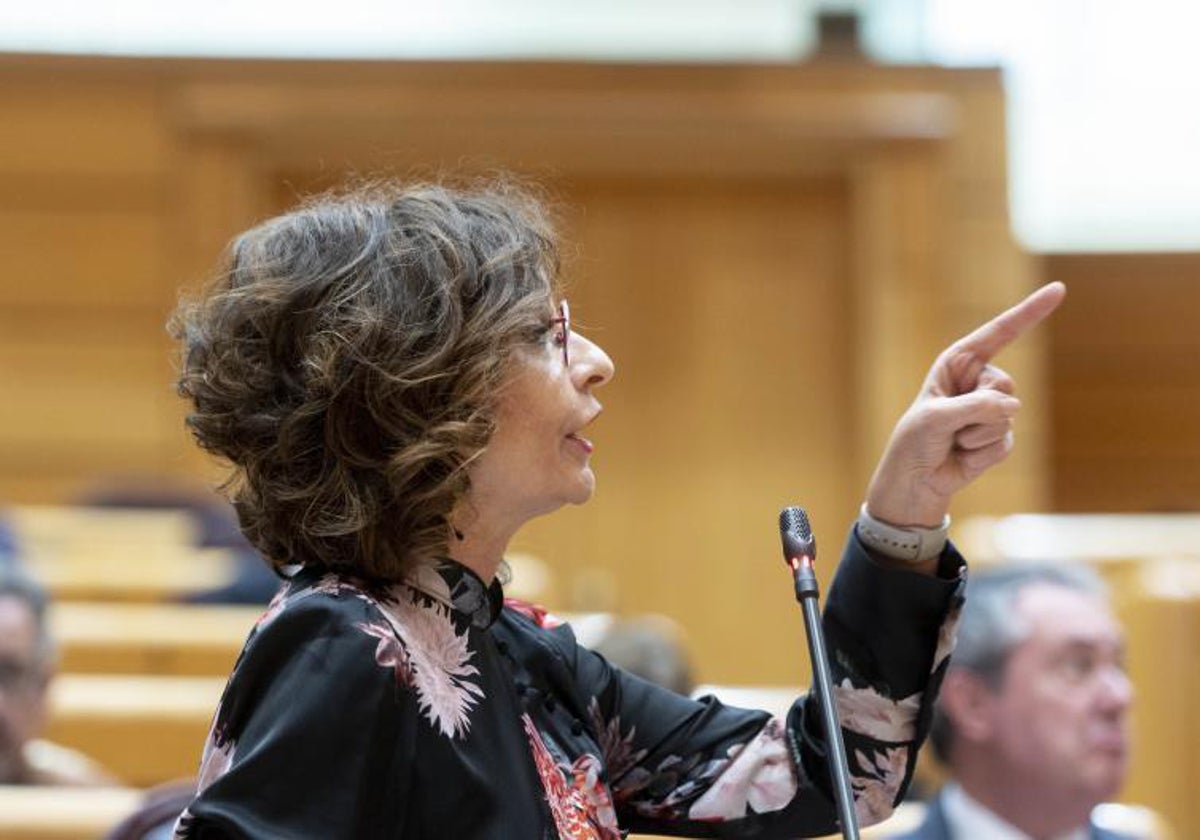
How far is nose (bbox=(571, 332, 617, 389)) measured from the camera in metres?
0.99

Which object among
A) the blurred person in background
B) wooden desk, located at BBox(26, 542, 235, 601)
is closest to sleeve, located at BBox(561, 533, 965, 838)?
the blurred person in background

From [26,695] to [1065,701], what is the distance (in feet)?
3.61

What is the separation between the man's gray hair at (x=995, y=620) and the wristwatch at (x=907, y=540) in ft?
3.09

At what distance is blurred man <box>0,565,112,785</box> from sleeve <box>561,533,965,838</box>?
1.11 metres

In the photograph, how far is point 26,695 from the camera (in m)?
2.06

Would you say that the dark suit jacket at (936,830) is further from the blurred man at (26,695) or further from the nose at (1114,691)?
the blurred man at (26,695)

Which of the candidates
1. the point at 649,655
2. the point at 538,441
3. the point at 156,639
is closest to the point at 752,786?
the point at 538,441

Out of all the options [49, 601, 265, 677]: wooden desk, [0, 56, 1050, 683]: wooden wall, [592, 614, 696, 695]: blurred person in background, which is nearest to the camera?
[592, 614, 696, 695]: blurred person in background

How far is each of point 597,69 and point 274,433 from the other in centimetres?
353

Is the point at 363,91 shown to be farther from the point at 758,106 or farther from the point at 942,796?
the point at 942,796

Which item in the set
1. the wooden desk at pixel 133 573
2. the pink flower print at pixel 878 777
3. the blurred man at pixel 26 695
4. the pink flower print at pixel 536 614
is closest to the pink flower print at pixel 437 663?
the pink flower print at pixel 536 614

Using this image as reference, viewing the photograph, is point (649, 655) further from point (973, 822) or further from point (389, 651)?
point (389, 651)

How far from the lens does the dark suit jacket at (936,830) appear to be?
1788 millimetres

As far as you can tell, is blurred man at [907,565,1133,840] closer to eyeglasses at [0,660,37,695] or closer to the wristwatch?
the wristwatch
